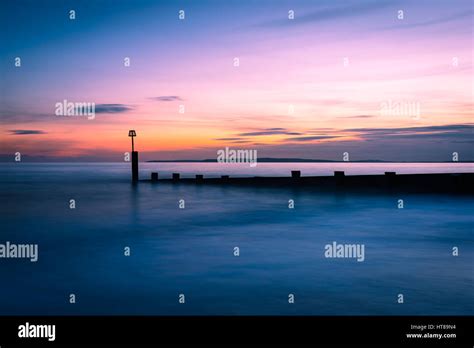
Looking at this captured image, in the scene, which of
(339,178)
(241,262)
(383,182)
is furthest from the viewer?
(339,178)

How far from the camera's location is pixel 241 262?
439 inches

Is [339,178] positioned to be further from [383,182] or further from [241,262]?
[241,262]

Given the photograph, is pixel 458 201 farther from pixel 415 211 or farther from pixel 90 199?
pixel 90 199

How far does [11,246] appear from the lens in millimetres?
14039

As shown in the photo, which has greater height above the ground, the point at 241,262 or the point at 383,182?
the point at 383,182

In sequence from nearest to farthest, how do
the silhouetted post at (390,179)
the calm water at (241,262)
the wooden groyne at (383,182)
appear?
the calm water at (241,262) → the wooden groyne at (383,182) → the silhouetted post at (390,179)

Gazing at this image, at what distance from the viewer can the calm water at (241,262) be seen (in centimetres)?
784

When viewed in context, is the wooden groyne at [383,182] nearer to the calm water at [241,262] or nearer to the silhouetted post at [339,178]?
the silhouetted post at [339,178]

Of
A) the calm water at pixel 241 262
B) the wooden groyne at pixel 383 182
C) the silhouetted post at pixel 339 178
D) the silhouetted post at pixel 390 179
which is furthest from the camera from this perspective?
the silhouetted post at pixel 339 178

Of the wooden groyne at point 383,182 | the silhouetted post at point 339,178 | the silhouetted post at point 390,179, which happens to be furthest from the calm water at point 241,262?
the silhouetted post at point 339,178

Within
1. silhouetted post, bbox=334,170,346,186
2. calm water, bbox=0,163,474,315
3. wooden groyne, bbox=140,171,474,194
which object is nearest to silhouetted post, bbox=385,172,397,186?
wooden groyne, bbox=140,171,474,194

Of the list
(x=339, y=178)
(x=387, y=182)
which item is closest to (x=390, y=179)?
(x=387, y=182)
